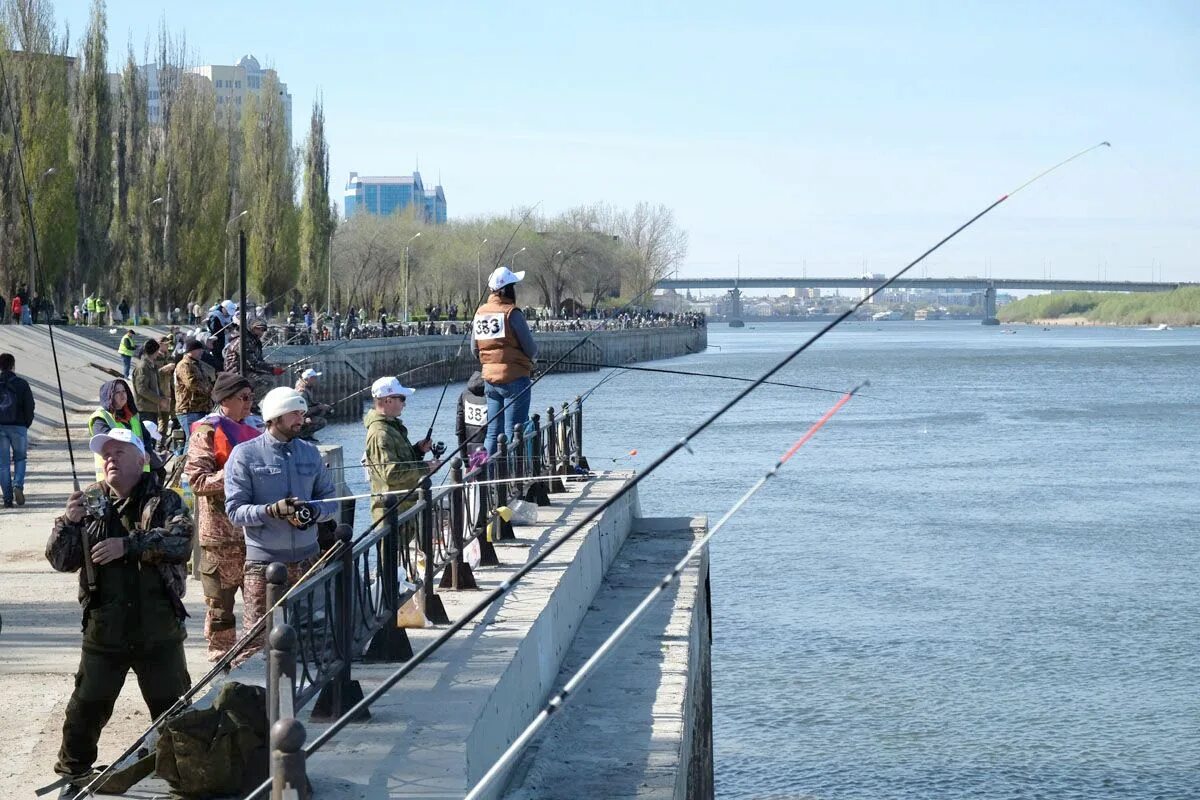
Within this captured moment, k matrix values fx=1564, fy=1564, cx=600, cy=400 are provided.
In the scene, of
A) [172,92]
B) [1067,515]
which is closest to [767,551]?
[1067,515]

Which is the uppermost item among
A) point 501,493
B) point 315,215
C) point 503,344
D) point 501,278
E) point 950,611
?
point 315,215

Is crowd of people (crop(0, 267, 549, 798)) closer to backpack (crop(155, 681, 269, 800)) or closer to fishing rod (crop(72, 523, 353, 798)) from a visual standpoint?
fishing rod (crop(72, 523, 353, 798))

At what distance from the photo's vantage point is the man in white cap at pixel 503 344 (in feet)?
34.9

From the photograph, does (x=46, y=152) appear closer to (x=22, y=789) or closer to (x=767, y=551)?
(x=767, y=551)

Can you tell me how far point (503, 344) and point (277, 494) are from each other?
416 cm

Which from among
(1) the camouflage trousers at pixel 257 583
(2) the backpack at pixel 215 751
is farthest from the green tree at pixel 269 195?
(2) the backpack at pixel 215 751

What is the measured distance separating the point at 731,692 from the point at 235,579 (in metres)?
8.57

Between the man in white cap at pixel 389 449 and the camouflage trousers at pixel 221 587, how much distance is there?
84 cm

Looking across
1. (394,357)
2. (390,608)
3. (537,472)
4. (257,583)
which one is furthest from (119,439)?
(394,357)

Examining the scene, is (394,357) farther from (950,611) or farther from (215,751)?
(215,751)

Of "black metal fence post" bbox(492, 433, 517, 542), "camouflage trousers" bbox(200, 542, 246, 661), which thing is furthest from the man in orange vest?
"black metal fence post" bbox(492, 433, 517, 542)

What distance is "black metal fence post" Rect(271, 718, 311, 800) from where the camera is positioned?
4.41 meters

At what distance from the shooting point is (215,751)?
5211 mm

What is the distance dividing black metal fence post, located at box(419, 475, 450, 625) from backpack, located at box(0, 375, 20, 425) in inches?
347
